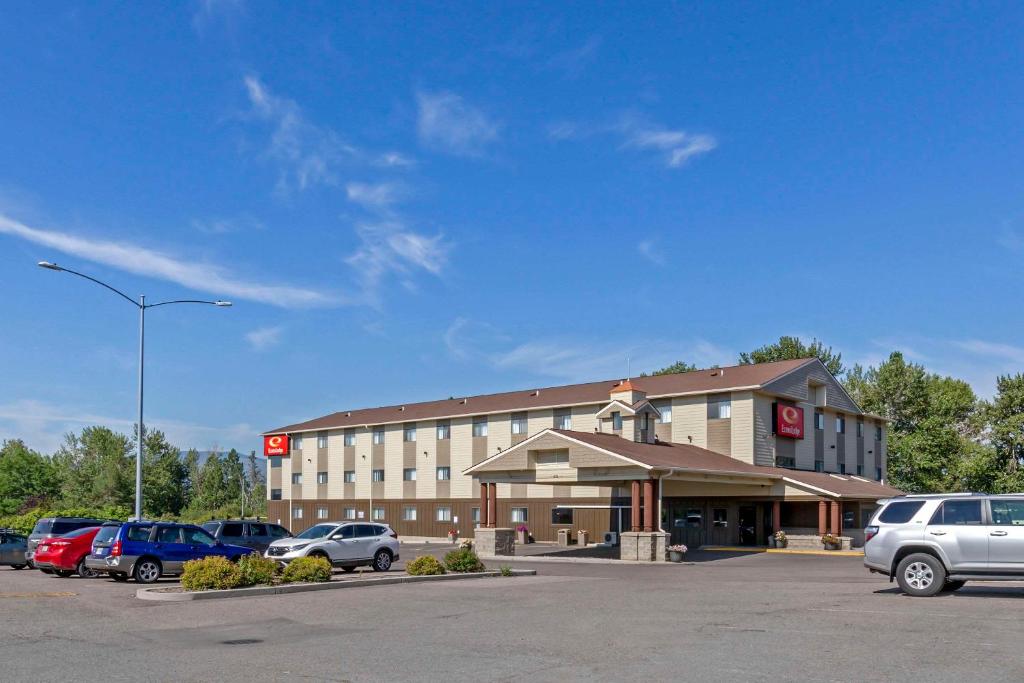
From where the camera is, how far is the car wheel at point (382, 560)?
29656 millimetres

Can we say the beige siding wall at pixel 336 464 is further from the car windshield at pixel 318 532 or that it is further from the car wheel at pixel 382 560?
the car windshield at pixel 318 532

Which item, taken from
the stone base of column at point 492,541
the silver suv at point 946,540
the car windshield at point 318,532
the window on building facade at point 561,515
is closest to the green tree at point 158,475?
the window on building facade at point 561,515

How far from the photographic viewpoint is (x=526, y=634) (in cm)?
1455

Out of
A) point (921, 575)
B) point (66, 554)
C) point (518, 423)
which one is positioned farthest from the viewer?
point (518, 423)

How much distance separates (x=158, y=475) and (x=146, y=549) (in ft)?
249

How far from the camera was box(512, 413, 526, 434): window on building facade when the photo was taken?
187 ft

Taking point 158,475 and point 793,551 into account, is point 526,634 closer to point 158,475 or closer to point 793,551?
point 793,551

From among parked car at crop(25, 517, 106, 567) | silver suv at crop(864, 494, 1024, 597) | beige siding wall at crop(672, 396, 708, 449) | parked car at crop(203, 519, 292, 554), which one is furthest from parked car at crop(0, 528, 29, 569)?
beige siding wall at crop(672, 396, 708, 449)

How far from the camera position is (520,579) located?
86.6ft

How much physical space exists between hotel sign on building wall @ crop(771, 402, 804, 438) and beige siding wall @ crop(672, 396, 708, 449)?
3.49 m

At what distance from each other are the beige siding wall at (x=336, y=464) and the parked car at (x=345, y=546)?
3720 centimetres

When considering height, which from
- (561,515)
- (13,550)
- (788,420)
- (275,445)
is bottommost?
(561,515)

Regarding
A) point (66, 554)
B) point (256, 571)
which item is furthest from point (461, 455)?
point (256, 571)

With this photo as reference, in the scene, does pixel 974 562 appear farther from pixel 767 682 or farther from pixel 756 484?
pixel 756 484
